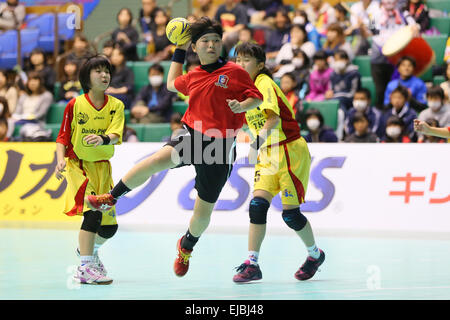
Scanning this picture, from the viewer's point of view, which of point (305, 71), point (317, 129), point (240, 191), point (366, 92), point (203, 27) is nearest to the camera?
point (203, 27)

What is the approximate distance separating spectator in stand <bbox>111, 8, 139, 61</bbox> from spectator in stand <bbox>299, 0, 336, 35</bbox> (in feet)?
11.2

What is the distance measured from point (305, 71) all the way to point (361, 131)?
6.78 ft

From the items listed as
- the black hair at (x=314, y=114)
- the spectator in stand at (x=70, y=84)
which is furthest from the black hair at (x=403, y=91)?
the spectator in stand at (x=70, y=84)

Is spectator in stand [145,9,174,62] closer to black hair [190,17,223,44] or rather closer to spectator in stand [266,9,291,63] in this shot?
spectator in stand [266,9,291,63]

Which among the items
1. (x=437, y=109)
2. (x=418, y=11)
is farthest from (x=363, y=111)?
(x=418, y=11)

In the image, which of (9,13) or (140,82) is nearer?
(140,82)

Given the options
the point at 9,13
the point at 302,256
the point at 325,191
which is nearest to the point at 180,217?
the point at 325,191

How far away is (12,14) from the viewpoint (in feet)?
58.6

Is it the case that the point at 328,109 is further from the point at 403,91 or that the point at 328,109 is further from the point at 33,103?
the point at 33,103

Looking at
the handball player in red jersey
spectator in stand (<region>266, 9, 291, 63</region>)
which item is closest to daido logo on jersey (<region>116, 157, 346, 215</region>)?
the handball player in red jersey

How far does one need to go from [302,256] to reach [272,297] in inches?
100.0

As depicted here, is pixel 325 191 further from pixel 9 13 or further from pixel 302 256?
pixel 9 13

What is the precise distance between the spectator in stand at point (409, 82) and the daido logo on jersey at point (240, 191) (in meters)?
2.65

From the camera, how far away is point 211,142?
6.55m
